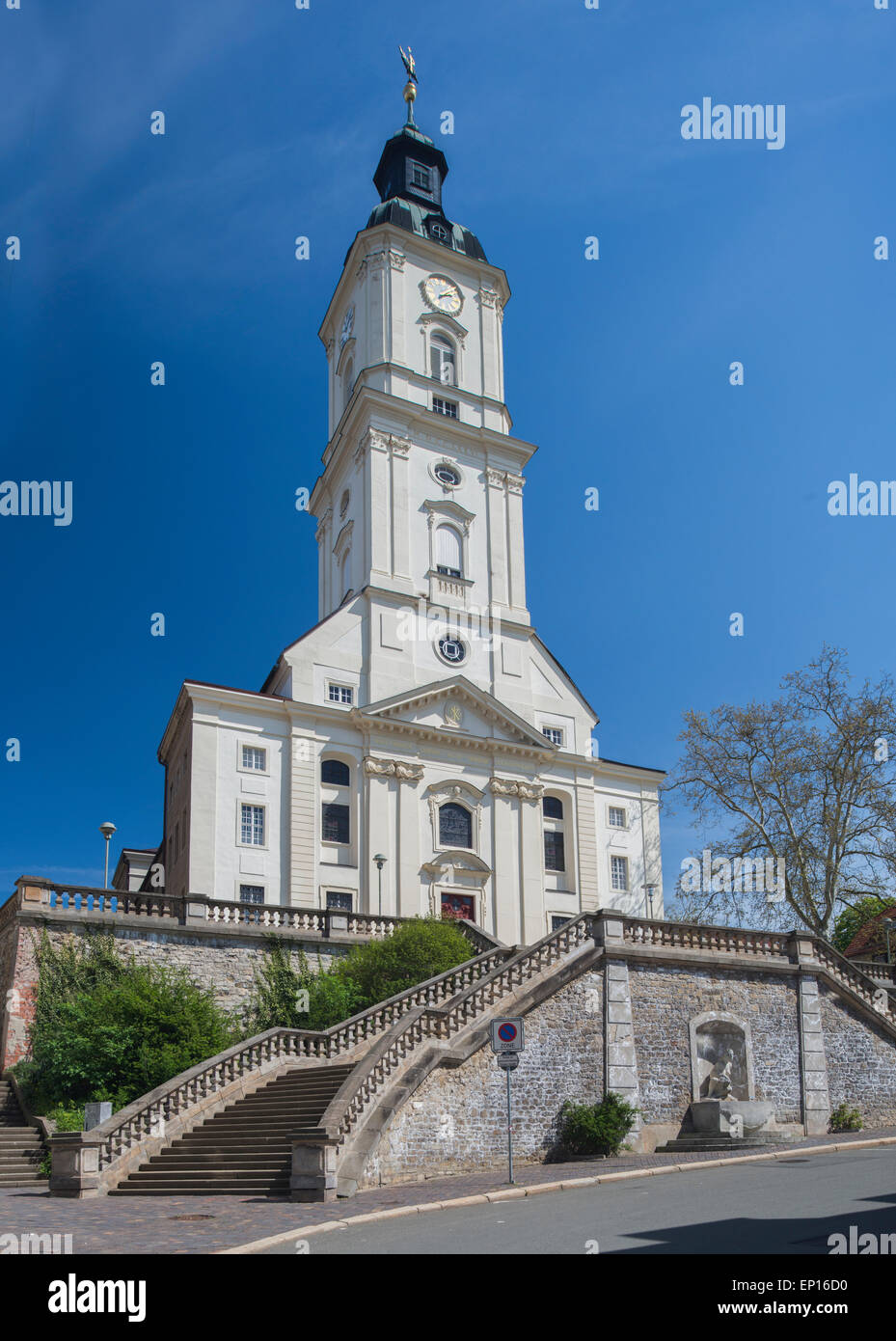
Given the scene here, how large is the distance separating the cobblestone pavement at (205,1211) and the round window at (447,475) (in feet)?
105

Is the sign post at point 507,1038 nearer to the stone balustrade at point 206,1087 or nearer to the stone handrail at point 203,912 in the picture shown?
the stone balustrade at point 206,1087

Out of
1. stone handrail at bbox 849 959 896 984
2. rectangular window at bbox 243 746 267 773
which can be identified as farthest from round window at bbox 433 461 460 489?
stone handrail at bbox 849 959 896 984

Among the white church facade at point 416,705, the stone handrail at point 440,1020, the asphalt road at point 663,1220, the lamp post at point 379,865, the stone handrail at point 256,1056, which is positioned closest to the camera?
the asphalt road at point 663,1220

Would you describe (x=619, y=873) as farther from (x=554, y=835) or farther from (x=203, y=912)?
(x=203, y=912)

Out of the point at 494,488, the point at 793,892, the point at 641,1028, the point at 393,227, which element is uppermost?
the point at 393,227

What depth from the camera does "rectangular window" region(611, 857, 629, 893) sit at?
44.9 meters

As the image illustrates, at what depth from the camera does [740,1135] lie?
23.7 meters

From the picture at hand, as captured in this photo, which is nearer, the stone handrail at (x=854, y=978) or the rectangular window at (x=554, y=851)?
the stone handrail at (x=854, y=978)

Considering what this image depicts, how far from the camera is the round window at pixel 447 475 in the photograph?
48000 mm

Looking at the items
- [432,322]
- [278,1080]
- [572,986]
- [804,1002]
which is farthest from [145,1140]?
[432,322]

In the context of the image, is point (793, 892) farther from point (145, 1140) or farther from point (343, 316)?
point (343, 316)

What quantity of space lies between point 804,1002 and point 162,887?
85.0 feet

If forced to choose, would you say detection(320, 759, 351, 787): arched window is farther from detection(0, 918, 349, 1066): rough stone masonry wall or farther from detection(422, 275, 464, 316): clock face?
detection(422, 275, 464, 316): clock face

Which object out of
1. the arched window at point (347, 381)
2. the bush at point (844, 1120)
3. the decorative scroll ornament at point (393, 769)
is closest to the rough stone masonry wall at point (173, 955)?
the decorative scroll ornament at point (393, 769)
